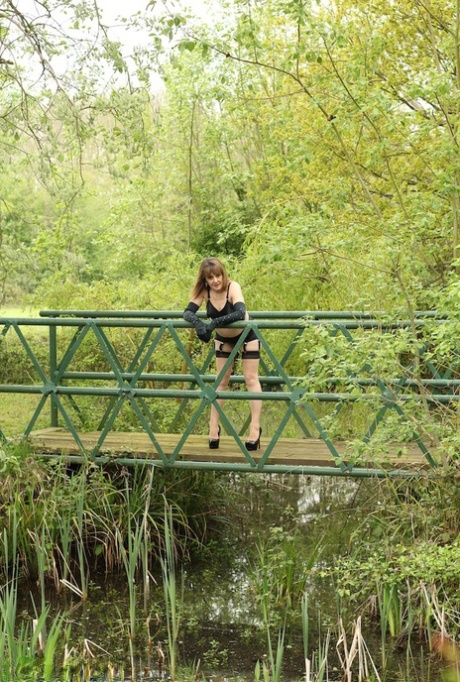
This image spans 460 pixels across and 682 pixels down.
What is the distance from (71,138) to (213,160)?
14.1 meters

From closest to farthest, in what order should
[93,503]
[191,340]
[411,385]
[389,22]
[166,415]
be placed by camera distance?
1. [411,385]
2. [93,503]
3. [166,415]
4. [191,340]
5. [389,22]

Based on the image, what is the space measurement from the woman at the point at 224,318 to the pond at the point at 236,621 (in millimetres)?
1012

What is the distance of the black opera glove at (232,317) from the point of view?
307 inches

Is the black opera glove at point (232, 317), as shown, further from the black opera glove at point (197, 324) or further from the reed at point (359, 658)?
the reed at point (359, 658)

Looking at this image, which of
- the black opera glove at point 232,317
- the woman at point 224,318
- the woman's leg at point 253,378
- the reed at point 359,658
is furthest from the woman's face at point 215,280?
the reed at point 359,658

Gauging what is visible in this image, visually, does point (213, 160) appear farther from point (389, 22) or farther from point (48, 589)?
point (48, 589)

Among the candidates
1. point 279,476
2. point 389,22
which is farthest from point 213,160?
point 279,476

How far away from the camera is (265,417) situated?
1380 cm

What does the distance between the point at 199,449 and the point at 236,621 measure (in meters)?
1.49

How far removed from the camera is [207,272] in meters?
7.93

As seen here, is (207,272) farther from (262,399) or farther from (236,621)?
(236,621)

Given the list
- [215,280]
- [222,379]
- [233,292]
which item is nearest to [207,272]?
[215,280]

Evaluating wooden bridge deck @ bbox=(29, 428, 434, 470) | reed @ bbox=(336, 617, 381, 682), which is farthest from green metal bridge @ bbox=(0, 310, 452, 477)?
reed @ bbox=(336, 617, 381, 682)

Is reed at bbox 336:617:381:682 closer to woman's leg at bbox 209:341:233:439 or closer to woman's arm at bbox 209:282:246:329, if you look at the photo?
woman's leg at bbox 209:341:233:439
